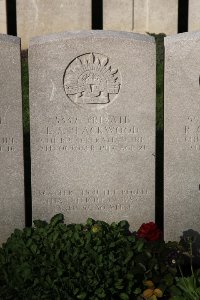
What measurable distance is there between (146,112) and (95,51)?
648 mm

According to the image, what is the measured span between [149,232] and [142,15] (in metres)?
12.0

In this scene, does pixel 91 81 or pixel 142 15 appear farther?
pixel 142 15

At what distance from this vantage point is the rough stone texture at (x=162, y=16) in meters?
15.5

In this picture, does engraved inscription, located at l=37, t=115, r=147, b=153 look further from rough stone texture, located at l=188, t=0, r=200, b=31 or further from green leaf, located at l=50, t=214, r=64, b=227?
rough stone texture, located at l=188, t=0, r=200, b=31

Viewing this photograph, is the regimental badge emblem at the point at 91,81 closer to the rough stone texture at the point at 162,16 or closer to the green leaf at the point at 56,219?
the green leaf at the point at 56,219

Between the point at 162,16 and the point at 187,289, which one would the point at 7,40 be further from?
the point at 162,16

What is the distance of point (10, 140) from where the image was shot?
4641mm

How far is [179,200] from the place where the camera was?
4.85m

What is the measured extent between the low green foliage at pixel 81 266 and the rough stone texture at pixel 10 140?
0.43 m

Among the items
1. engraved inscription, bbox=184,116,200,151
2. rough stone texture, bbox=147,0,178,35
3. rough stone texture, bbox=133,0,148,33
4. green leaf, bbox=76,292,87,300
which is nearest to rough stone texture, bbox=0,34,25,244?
green leaf, bbox=76,292,87,300

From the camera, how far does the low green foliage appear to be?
392 cm

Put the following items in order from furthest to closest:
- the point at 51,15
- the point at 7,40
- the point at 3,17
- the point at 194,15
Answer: the point at 194,15 < the point at 3,17 < the point at 51,15 < the point at 7,40

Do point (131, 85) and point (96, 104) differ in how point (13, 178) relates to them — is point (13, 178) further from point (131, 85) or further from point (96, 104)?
point (131, 85)

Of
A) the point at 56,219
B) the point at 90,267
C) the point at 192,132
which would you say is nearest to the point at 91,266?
the point at 90,267
